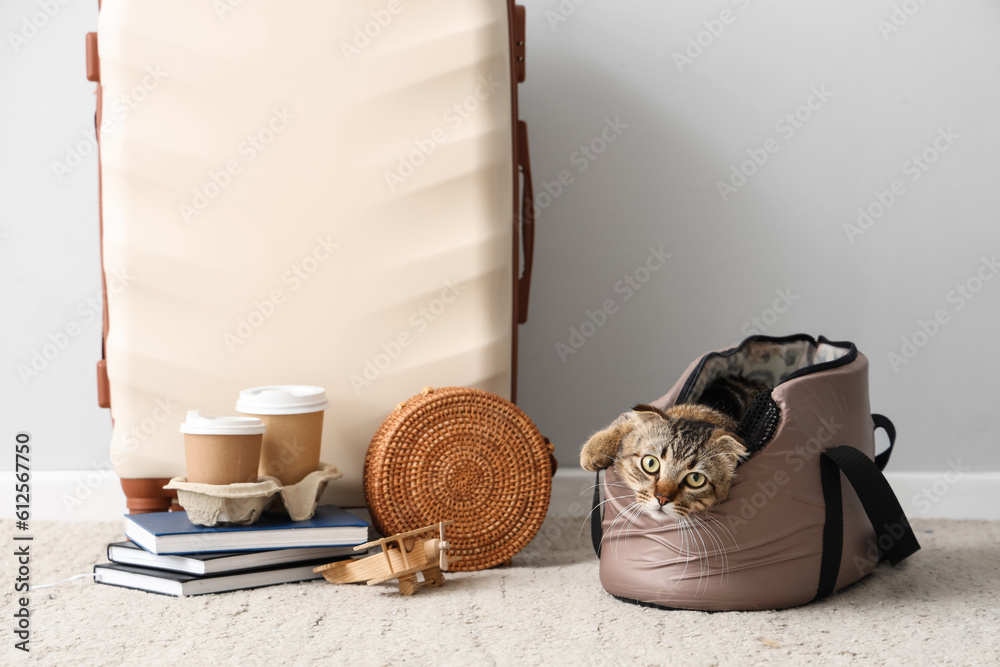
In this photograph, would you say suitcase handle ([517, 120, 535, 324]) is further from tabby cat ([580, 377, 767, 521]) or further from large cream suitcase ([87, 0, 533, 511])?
tabby cat ([580, 377, 767, 521])

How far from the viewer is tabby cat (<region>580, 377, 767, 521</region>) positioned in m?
0.88

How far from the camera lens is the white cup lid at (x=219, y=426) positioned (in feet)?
3.16

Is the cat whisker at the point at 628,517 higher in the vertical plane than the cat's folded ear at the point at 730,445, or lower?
lower

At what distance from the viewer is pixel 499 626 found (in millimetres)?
868

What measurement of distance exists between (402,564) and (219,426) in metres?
0.29

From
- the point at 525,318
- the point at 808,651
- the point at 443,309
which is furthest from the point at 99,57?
the point at 808,651

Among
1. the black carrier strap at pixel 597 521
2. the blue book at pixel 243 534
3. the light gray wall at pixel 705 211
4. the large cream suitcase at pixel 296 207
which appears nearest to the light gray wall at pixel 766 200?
the light gray wall at pixel 705 211

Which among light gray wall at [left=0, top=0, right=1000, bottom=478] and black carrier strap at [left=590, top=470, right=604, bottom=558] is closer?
black carrier strap at [left=590, top=470, right=604, bottom=558]

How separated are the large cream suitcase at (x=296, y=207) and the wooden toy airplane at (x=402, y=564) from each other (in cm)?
19

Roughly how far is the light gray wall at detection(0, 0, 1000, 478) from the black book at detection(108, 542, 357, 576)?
503mm

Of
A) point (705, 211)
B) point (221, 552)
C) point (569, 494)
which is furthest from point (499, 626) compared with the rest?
point (705, 211)

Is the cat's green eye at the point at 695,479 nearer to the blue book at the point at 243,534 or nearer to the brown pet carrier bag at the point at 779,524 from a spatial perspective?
the brown pet carrier bag at the point at 779,524

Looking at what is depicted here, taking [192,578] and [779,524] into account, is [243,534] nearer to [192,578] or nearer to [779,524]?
[192,578]

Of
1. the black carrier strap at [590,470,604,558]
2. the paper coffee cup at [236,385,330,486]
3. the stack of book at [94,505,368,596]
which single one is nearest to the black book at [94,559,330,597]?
the stack of book at [94,505,368,596]
